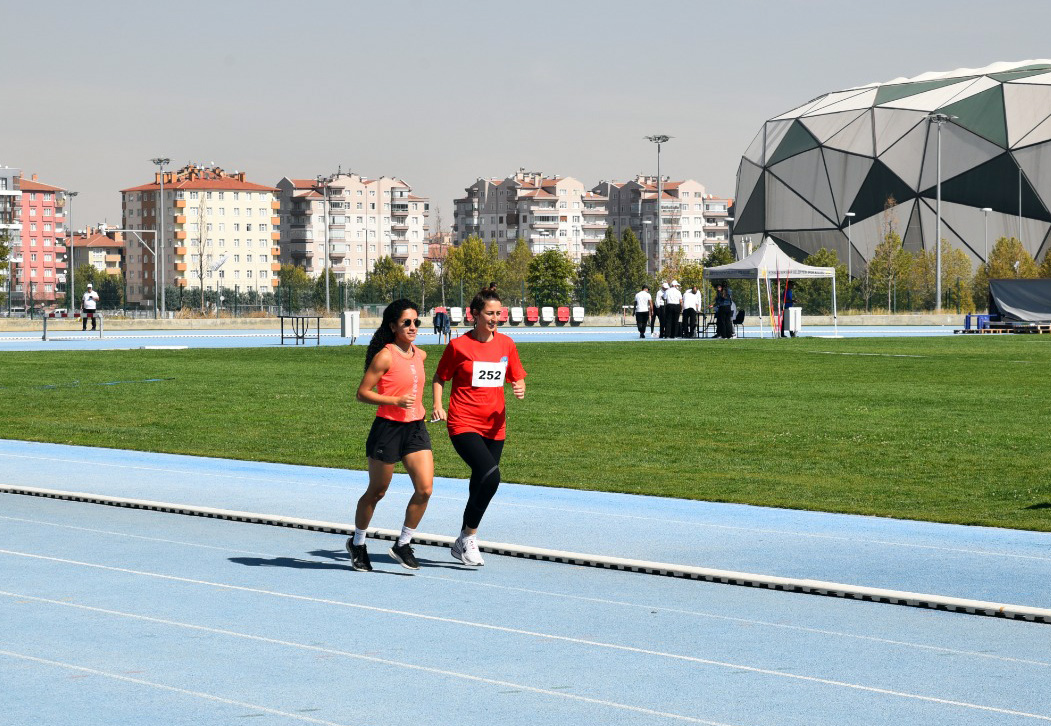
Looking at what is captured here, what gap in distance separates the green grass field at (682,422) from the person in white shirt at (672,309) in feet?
37.4

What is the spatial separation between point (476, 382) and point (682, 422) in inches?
380

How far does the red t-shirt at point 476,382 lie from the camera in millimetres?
8266

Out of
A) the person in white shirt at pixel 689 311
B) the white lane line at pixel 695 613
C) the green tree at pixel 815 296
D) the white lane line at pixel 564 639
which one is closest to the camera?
the white lane line at pixel 564 639

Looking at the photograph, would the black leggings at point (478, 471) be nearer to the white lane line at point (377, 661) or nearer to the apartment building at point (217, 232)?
the white lane line at point (377, 661)

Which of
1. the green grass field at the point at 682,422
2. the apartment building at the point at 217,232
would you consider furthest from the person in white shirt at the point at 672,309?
the apartment building at the point at 217,232

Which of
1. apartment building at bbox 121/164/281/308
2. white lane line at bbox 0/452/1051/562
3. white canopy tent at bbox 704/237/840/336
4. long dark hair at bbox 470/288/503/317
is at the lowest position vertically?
white lane line at bbox 0/452/1051/562

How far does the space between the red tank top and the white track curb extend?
106cm

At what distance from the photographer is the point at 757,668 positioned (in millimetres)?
5918

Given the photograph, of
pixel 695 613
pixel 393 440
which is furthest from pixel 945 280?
pixel 695 613

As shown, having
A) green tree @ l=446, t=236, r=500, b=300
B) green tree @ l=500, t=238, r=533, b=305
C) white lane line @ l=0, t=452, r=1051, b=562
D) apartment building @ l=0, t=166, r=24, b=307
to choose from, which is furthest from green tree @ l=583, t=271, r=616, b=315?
apartment building @ l=0, t=166, r=24, b=307

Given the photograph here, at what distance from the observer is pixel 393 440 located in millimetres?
8102

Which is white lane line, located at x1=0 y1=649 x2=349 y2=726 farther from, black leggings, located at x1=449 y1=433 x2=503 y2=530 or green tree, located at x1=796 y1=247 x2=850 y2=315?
green tree, located at x1=796 y1=247 x2=850 y2=315

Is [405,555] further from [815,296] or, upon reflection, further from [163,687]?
[815,296]

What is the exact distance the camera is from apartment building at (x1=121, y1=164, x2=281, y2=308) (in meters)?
174
